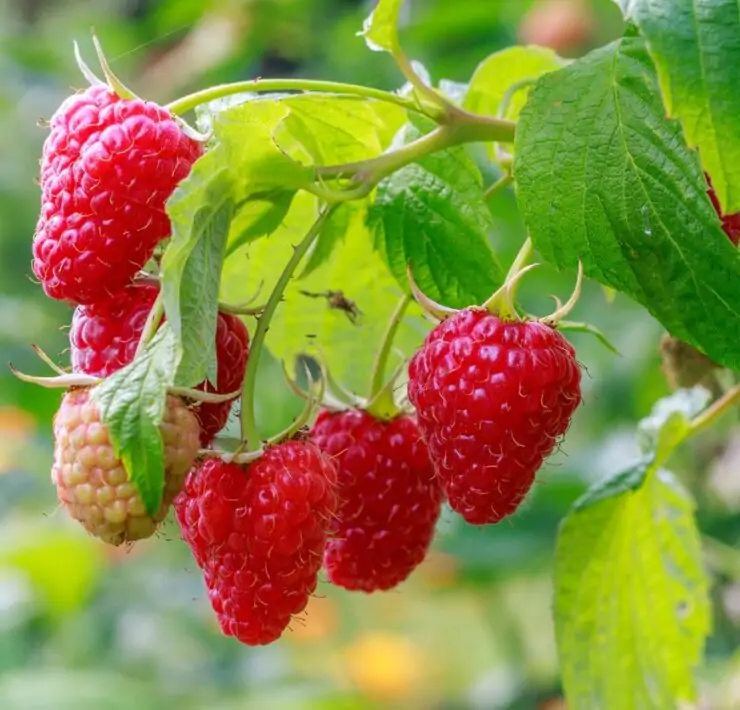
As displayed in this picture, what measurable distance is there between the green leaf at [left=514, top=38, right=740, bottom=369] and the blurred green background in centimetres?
88

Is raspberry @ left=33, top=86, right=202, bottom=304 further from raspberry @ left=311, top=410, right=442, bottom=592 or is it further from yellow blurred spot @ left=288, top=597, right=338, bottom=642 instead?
yellow blurred spot @ left=288, top=597, right=338, bottom=642

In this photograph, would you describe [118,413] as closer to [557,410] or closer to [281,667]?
[557,410]

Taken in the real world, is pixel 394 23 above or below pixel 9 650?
above

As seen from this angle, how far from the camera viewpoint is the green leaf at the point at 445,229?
1.03 metres

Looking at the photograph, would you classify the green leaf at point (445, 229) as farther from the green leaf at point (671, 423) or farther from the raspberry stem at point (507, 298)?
the green leaf at point (671, 423)

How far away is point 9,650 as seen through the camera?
2.64m

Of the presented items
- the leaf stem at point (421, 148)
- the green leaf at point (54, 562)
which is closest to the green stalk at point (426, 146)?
the leaf stem at point (421, 148)

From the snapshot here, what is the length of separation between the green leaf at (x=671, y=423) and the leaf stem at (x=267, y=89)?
1.51ft

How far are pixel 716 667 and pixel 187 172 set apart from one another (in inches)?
55.5

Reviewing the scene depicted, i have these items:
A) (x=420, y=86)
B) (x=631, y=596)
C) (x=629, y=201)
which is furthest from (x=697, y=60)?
(x=631, y=596)

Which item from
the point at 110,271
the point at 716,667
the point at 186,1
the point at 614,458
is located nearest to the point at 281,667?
the point at 614,458

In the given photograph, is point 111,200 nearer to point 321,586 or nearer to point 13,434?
point 13,434

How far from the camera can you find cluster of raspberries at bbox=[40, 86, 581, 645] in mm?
860

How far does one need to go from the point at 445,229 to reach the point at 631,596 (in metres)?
0.48
